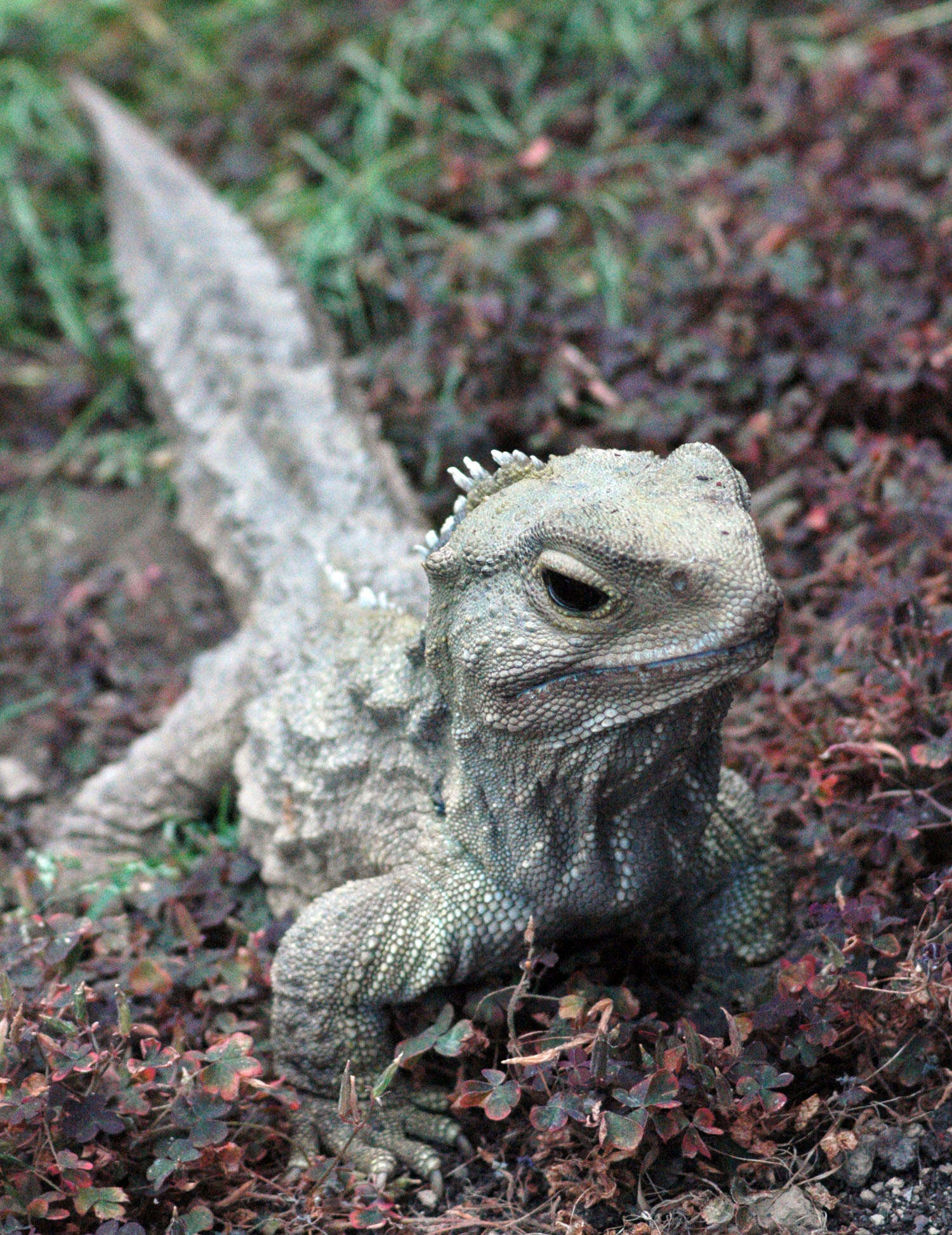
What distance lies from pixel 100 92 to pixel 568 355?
3710 millimetres

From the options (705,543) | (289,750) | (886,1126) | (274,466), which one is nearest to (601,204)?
(274,466)

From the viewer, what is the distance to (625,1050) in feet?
11.2

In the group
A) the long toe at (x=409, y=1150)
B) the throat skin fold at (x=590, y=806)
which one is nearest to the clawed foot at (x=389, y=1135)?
the long toe at (x=409, y=1150)

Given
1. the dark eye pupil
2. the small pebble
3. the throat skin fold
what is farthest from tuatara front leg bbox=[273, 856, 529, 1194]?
the small pebble

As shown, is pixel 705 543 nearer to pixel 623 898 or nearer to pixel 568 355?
pixel 623 898

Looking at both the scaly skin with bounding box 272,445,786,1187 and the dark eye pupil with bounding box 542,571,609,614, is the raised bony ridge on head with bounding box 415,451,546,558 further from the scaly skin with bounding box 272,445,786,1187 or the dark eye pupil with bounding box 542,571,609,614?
the dark eye pupil with bounding box 542,571,609,614

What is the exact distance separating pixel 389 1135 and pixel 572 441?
320 centimetres

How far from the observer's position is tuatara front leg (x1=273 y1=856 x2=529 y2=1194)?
3.54 m

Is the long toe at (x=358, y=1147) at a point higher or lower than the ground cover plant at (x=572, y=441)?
lower

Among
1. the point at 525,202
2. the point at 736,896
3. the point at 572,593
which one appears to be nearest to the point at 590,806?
the point at 572,593

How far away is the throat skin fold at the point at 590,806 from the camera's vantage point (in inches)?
122

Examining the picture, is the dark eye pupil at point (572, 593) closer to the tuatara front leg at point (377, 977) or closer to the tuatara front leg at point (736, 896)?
the tuatara front leg at point (377, 977)

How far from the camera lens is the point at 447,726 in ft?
11.9

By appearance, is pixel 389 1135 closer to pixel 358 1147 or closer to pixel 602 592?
pixel 358 1147
